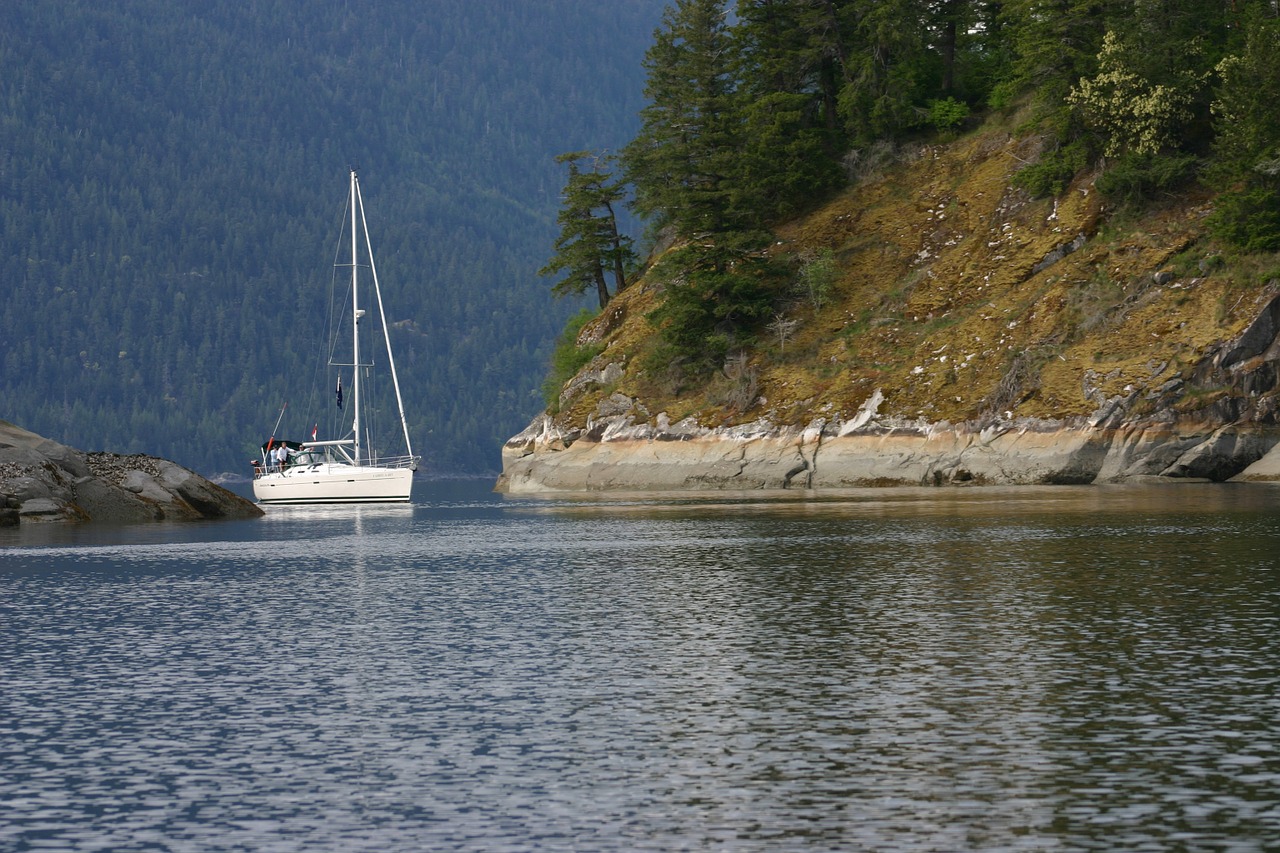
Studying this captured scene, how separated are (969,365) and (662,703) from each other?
2634 inches

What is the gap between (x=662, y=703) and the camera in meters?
18.3

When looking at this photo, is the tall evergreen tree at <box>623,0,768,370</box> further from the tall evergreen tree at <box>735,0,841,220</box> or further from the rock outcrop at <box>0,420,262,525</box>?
the rock outcrop at <box>0,420,262,525</box>

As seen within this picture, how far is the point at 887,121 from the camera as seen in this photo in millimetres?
100312

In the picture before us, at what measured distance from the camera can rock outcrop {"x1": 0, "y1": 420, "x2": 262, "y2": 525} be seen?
197 feet

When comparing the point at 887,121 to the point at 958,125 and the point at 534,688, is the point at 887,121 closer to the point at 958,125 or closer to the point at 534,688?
the point at 958,125

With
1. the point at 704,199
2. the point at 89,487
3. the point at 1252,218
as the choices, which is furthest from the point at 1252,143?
the point at 89,487

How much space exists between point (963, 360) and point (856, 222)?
19.2 meters

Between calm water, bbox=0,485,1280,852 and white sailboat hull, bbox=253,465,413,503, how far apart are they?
61777mm

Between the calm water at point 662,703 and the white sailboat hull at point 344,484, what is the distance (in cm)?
6178

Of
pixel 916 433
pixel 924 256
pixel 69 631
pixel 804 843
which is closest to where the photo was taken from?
pixel 804 843

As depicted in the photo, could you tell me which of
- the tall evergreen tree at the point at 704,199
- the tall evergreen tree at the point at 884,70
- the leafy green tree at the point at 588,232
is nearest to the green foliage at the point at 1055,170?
the tall evergreen tree at the point at 884,70

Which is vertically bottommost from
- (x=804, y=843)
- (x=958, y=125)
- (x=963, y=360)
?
(x=804, y=843)

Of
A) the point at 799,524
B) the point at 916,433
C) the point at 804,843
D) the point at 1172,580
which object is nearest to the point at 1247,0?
the point at 916,433

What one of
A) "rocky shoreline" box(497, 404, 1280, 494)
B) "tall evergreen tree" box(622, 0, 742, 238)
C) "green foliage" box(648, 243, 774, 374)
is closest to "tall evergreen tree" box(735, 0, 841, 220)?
"tall evergreen tree" box(622, 0, 742, 238)
